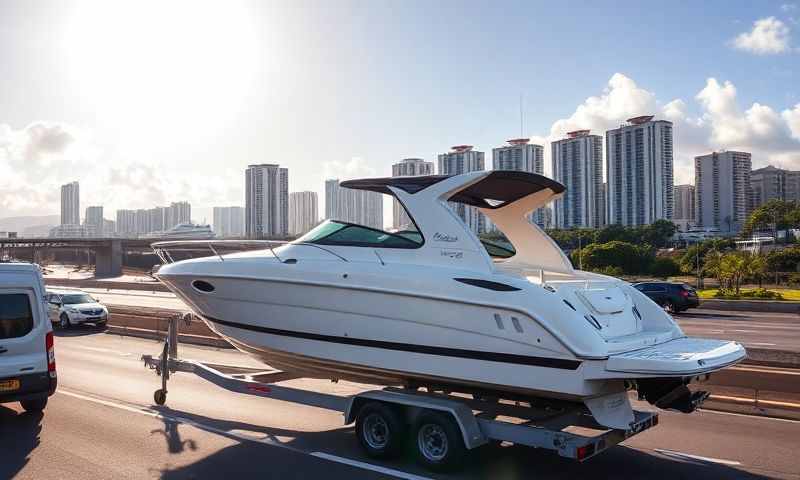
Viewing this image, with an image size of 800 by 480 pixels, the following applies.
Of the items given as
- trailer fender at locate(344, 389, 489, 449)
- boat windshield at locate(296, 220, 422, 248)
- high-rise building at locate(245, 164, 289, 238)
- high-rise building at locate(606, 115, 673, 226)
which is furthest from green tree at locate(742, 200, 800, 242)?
trailer fender at locate(344, 389, 489, 449)

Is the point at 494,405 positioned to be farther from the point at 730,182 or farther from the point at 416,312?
the point at 730,182

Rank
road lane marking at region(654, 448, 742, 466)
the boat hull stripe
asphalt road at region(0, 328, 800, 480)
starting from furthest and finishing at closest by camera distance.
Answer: road lane marking at region(654, 448, 742, 466)
asphalt road at region(0, 328, 800, 480)
the boat hull stripe

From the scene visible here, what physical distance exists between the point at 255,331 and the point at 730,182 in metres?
154

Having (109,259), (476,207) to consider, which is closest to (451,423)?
(476,207)

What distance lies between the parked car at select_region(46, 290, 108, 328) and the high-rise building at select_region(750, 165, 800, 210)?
170402 mm

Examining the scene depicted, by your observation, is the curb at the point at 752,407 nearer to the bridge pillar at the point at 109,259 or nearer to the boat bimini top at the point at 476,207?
the boat bimini top at the point at 476,207

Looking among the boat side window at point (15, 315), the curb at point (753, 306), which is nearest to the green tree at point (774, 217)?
the curb at point (753, 306)

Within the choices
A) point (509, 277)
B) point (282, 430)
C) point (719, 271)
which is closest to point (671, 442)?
point (509, 277)

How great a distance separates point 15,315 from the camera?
8625 millimetres

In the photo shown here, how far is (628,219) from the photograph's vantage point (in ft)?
358

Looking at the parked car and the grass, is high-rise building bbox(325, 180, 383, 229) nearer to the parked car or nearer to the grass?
the parked car

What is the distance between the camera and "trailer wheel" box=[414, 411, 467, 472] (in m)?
6.28

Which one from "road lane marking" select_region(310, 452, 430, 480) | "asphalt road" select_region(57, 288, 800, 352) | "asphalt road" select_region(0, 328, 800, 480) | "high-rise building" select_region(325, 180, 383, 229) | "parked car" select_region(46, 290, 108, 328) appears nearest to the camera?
"road lane marking" select_region(310, 452, 430, 480)

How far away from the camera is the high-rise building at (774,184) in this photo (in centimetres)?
16500
